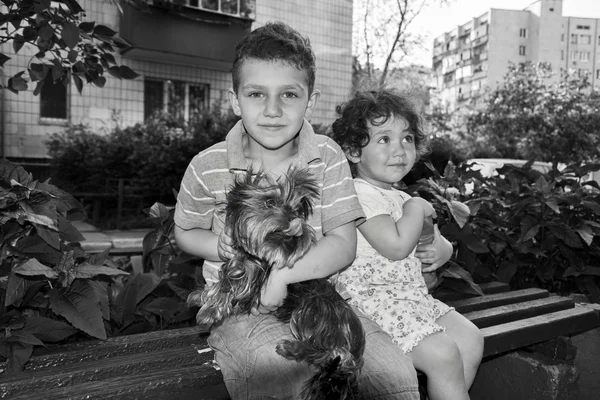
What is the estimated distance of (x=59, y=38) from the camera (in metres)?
3.26

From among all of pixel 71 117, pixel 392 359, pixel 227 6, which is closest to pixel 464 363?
pixel 392 359

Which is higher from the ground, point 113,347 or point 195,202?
point 195,202

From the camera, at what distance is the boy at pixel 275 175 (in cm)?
180

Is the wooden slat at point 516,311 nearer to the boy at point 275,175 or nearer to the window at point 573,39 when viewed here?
the boy at point 275,175

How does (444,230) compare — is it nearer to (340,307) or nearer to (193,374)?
(340,307)

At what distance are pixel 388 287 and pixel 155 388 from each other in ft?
3.55

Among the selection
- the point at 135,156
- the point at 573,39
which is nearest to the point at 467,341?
the point at 135,156

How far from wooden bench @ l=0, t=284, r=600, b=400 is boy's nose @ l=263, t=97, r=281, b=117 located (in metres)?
0.93

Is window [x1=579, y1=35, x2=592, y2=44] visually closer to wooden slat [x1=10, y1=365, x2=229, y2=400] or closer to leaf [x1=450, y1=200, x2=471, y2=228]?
leaf [x1=450, y1=200, x2=471, y2=228]

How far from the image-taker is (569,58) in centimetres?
8869

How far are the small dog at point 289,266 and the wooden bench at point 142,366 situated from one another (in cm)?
25

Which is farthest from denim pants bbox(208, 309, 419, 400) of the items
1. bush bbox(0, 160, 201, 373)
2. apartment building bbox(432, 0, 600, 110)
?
apartment building bbox(432, 0, 600, 110)

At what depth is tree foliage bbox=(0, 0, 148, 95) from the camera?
2.83 meters

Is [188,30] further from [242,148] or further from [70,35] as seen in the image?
[242,148]
